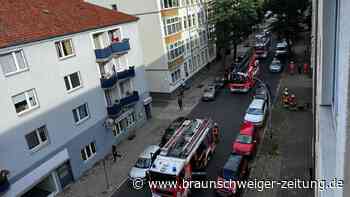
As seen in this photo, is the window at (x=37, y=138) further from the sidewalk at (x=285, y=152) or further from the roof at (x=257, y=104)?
the roof at (x=257, y=104)

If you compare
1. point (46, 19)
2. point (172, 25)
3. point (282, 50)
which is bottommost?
point (282, 50)

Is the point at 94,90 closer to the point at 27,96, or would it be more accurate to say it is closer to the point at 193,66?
the point at 27,96

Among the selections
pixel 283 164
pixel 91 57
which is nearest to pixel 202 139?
pixel 283 164

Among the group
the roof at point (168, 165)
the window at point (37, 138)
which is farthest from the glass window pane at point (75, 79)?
the roof at point (168, 165)

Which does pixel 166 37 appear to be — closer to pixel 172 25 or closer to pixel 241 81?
pixel 172 25

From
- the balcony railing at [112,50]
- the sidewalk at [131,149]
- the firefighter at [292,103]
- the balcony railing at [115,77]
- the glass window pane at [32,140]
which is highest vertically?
the balcony railing at [112,50]

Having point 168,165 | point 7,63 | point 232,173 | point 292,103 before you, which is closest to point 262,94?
point 292,103
